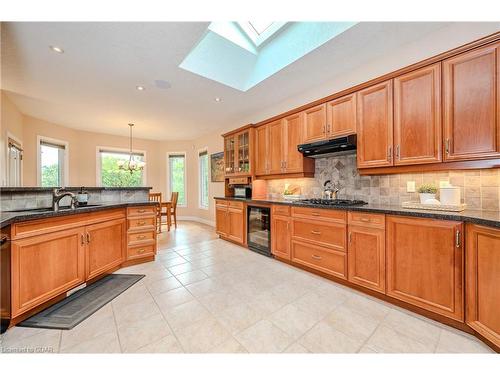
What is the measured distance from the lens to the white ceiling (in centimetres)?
192

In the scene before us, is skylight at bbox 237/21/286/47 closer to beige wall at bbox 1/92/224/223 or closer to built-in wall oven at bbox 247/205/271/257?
built-in wall oven at bbox 247/205/271/257

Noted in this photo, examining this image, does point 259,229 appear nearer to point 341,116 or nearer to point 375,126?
point 341,116

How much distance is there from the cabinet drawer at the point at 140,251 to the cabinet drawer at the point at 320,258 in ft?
6.90

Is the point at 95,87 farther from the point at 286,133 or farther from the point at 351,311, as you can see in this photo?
the point at 351,311

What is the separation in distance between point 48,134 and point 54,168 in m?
0.80

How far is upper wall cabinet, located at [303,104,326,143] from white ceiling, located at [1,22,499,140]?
47 centimetres

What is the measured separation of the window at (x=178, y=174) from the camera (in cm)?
657

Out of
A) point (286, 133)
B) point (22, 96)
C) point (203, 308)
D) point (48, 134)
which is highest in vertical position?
point (22, 96)

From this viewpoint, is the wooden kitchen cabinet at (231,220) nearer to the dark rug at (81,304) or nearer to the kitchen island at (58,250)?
the kitchen island at (58,250)

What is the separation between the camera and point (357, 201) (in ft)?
8.13

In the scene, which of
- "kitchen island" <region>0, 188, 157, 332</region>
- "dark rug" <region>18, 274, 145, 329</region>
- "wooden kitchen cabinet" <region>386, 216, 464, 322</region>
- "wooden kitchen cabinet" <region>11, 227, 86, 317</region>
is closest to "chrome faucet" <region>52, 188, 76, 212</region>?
"kitchen island" <region>0, 188, 157, 332</region>

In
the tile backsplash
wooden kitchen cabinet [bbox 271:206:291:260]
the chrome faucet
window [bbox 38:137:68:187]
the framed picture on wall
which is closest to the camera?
the tile backsplash

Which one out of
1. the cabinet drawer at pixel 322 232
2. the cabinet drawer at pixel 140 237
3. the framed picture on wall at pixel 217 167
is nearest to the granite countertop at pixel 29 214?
the cabinet drawer at pixel 140 237
